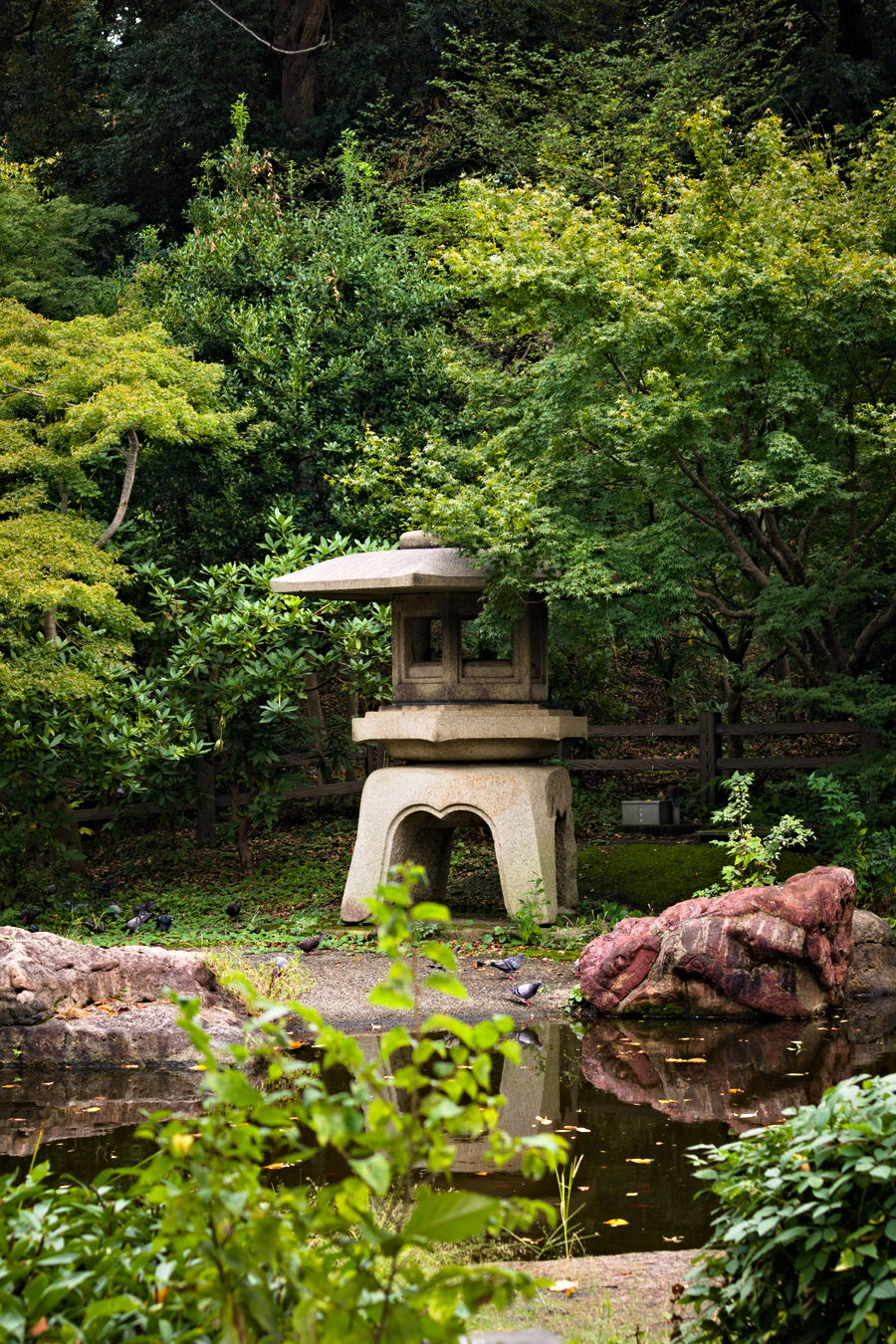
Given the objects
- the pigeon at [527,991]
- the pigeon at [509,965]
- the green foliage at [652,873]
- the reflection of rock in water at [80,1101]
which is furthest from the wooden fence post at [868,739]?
the reflection of rock in water at [80,1101]

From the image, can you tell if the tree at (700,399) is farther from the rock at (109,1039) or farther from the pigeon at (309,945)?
the rock at (109,1039)

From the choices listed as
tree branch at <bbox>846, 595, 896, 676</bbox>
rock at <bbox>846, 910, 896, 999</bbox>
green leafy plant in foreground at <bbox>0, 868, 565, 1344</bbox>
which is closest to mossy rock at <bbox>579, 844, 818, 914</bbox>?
tree branch at <bbox>846, 595, 896, 676</bbox>

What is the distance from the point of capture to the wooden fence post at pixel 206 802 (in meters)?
13.7

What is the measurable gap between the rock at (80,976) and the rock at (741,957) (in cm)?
233

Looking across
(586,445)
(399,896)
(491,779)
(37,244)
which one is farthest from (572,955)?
(37,244)

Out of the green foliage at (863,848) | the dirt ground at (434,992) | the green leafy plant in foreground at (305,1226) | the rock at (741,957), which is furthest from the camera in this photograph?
the green foliage at (863,848)

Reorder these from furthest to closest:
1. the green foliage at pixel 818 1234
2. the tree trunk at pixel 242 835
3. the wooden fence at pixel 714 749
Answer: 1. the tree trunk at pixel 242 835
2. the wooden fence at pixel 714 749
3. the green foliage at pixel 818 1234

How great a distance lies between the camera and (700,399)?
966 cm

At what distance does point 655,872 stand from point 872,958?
10.0ft

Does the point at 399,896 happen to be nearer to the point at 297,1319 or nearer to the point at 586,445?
the point at 297,1319

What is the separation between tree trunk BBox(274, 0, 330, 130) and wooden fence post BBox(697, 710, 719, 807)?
10.4 m

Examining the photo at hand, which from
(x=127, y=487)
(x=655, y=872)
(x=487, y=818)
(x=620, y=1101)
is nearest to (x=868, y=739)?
(x=655, y=872)

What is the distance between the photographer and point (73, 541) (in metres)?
10.6

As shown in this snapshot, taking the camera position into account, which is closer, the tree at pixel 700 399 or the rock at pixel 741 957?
the rock at pixel 741 957
